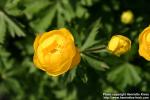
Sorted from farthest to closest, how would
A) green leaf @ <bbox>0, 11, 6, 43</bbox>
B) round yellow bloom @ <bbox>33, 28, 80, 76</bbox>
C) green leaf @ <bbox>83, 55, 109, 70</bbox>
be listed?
green leaf @ <bbox>0, 11, 6, 43</bbox> < green leaf @ <bbox>83, 55, 109, 70</bbox> < round yellow bloom @ <bbox>33, 28, 80, 76</bbox>

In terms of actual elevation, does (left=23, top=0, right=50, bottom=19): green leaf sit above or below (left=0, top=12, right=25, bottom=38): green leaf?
above

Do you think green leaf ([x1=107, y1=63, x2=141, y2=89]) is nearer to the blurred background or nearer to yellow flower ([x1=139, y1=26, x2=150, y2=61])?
the blurred background

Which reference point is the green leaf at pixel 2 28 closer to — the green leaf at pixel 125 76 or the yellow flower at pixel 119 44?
the yellow flower at pixel 119 44

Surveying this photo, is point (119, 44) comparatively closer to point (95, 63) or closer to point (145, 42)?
point (145, 42)

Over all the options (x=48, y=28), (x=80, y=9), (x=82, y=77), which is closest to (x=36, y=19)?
(x=48, y=28)

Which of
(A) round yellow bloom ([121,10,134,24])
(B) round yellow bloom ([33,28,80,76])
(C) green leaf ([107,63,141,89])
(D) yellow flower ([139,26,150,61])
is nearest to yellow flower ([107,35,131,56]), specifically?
(D) yellow flower ([139,26,150,61])

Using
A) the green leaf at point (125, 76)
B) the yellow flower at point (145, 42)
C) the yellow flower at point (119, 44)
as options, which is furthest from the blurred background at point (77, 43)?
the yellow flower at point (145, 42)

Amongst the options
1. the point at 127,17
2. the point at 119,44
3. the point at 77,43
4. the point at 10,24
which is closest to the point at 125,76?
the point at 127,17
